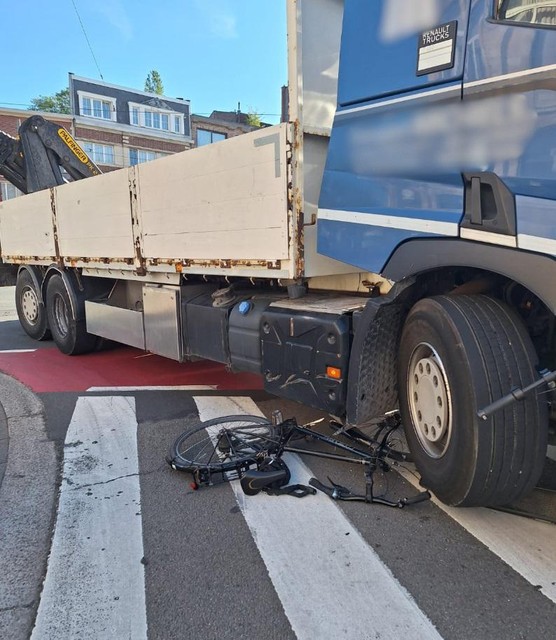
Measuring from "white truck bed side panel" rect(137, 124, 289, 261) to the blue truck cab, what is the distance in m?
0.66

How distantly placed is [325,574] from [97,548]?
1269 mm

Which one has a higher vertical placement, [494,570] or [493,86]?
[493,86]

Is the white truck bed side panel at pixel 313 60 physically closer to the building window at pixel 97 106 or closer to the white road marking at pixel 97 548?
the white road marking at pixel 97 548

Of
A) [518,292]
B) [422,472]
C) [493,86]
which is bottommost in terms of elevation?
[422,472]

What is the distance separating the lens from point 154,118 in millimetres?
38906

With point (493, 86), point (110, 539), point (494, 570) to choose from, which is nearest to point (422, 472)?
point (494, 570)

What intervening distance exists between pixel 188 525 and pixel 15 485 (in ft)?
4.66

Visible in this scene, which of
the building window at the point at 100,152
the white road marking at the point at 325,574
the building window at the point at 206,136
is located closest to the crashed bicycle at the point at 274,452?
the white road marking at the point at 325,574

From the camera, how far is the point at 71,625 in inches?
90.6

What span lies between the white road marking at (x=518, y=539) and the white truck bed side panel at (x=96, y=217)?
448 cm

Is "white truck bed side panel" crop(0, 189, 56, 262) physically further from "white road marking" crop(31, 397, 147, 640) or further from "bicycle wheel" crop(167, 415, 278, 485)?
"bicycle wheel" crop(167, 415, 278, 485)

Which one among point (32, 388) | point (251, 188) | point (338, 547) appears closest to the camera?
point (338, 547)

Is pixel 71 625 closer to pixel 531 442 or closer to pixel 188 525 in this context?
pixel 188 525

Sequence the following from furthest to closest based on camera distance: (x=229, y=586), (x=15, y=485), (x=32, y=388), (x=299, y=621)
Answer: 1. (x=32, y=388)
2. (x=15, y=485)
3. (x=229, y=586)
4. (x=299, y=621)
